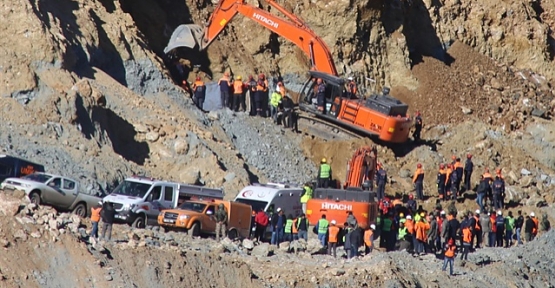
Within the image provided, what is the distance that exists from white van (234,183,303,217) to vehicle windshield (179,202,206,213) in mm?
2895

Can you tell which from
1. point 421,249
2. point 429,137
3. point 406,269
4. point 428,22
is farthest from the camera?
point 428,22

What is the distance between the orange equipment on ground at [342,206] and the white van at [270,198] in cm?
71

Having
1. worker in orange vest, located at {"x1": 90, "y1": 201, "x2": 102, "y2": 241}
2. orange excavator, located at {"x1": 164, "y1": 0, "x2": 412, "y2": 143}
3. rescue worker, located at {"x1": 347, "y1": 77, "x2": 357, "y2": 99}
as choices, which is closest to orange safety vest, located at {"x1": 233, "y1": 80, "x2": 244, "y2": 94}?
orange excavator, located at {"x1": 164, "y1": 0, "x2": 412, "y2": 143}

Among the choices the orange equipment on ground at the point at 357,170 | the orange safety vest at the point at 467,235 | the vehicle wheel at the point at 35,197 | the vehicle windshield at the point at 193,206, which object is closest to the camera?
the vehicle wheel at the point at 35,197

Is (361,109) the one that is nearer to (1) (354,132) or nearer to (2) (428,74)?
(1) (354,132)

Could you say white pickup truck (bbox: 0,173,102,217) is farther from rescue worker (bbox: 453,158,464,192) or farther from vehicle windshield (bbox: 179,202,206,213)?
rescue worker (bbox: 453,158,464,192)

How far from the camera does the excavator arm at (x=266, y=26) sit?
46875 millimetres

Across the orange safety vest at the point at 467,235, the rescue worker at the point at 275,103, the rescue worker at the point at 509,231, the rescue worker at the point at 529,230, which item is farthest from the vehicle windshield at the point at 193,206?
the rescue worker at the point at 275,103

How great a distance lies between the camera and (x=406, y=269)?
32.7 metres

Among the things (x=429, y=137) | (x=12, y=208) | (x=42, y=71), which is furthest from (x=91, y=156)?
(x=429, y=137)

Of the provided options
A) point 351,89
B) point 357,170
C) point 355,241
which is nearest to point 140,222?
point 355,241

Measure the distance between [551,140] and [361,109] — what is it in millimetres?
8178

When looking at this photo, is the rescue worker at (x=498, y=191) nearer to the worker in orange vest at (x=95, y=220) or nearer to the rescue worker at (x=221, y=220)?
the rescue worker at (x=221, y=220)

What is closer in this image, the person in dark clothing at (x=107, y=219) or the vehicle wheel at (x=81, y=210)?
the person in dark clothing at (x=107, y=219)
